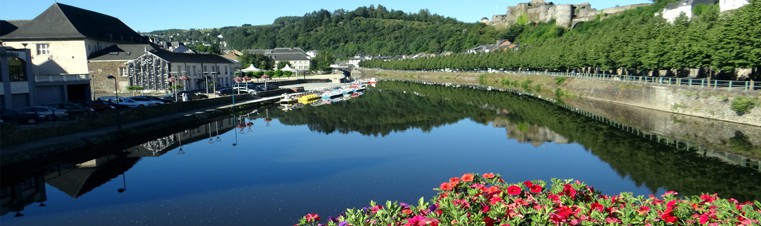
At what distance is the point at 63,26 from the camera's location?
206 ft

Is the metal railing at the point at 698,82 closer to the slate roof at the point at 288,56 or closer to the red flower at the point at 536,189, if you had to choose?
the red flower at the point at 536,189

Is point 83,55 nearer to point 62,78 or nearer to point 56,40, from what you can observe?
point 56,40

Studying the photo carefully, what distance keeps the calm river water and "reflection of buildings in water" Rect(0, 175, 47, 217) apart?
0.07 metres

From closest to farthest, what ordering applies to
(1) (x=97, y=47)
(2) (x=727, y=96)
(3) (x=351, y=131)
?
(2) (x=727, y=96) → (3) (x=351, y=131) → (1) (x=97, y=47)

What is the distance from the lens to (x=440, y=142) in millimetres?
34000

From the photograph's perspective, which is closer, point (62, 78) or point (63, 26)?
point (62, 78)

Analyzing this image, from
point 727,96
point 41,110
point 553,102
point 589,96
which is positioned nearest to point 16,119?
point 41,110

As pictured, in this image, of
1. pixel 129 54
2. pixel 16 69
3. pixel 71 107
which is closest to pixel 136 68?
pixel 129 54

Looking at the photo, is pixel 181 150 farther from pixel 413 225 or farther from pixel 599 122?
pixel 599 122

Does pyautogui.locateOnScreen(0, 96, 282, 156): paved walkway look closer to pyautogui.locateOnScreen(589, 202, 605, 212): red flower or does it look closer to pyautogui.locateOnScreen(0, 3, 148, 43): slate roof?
pyautogui.locateOnScreen(589, 202, 605, 212): red flower

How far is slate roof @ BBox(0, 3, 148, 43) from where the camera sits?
6125 centimetres

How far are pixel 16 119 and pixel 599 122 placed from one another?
41.1 m

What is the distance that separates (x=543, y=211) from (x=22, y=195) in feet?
70.0

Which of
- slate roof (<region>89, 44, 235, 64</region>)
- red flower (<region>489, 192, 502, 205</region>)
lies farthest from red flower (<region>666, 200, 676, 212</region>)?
slate roof (<region>89, 44, 235, 64</region>)
